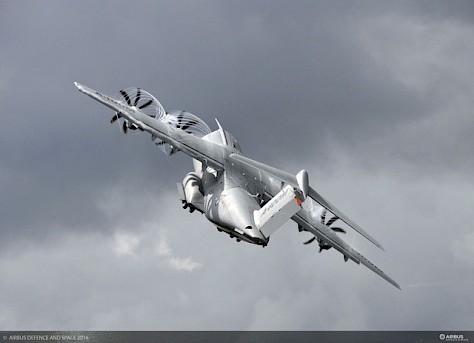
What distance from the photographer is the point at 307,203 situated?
378 ft

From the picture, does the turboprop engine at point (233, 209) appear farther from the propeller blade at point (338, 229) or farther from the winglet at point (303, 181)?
the propeller blade at point (338, 229)

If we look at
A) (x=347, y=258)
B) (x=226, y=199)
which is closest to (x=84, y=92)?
(x=226, y=199)

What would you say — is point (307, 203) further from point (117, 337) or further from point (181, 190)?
point (117, 337)

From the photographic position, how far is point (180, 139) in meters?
106

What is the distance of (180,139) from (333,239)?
3070cm

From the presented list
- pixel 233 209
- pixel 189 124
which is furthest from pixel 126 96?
pixel 233 209

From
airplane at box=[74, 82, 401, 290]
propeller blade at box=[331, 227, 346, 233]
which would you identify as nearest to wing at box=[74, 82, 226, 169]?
airplane at box=[74, 82, 401, 290]

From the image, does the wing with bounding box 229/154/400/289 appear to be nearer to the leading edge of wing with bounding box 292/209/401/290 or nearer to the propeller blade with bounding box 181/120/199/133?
the leading edge of wing with bounding box 292/209/401/290

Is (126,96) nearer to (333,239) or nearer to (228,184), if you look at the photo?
(228,184)

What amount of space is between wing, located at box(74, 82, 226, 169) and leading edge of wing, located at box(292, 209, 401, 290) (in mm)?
17633

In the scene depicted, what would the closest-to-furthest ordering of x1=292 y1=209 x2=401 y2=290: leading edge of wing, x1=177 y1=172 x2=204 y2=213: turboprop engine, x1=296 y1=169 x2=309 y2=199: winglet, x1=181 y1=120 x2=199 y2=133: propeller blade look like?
x1=296 y1=169 x2=309 y2=199: winglet → x1=177 y1=172 x2=204 y2=213: turboprop engine → x1=181 y1=120 x2=199 y2=133: propeller blade → x1=292 y1=209 x2=401 y2=290: leading edge of wing

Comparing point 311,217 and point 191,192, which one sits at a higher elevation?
point 191,192

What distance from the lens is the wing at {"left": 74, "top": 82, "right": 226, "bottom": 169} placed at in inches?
4176

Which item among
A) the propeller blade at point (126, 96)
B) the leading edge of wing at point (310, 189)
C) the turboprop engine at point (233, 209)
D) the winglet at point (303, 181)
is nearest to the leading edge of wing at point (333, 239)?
the turboprop engine at point (233, 209)
